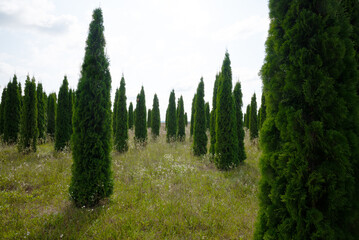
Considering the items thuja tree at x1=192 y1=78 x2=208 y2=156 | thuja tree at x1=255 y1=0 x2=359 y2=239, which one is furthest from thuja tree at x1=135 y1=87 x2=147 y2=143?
thuja tree at x1=255 y1=0 x2=359 y2=239

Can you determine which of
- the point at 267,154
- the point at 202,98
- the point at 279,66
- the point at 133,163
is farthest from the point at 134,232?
the point at 202,98

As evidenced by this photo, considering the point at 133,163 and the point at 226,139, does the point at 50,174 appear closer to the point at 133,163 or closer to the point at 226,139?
the point at 133,163

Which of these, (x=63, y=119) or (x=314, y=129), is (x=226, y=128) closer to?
(x=314, y=129)

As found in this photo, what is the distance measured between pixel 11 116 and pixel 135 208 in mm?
15827

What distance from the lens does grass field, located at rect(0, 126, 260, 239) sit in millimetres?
4008

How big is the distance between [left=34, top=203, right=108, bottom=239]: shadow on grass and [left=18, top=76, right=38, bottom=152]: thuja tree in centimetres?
866

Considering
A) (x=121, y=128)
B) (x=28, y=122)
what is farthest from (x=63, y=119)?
(x=121, y=128)

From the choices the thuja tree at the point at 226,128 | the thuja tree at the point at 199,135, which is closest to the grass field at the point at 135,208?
the thuja tree at the point at 226,128

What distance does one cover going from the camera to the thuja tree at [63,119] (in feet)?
40.4

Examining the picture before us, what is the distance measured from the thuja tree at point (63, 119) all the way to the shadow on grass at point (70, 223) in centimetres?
864

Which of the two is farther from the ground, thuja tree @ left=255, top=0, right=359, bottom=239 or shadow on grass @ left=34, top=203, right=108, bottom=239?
thuja tree @ left=255, top=0, right=359, bottom=239

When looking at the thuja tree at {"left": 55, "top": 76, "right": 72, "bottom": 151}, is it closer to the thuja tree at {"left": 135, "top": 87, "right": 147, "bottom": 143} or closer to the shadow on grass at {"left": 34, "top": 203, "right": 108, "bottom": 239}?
the thuja tree at {"left": 135, "top": 87, "right": 147, "bottom": 143}

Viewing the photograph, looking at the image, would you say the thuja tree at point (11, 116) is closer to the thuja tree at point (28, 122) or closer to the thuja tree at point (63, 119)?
the thuja tree at point (28, 122)

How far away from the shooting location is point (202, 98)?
13.9 meters
